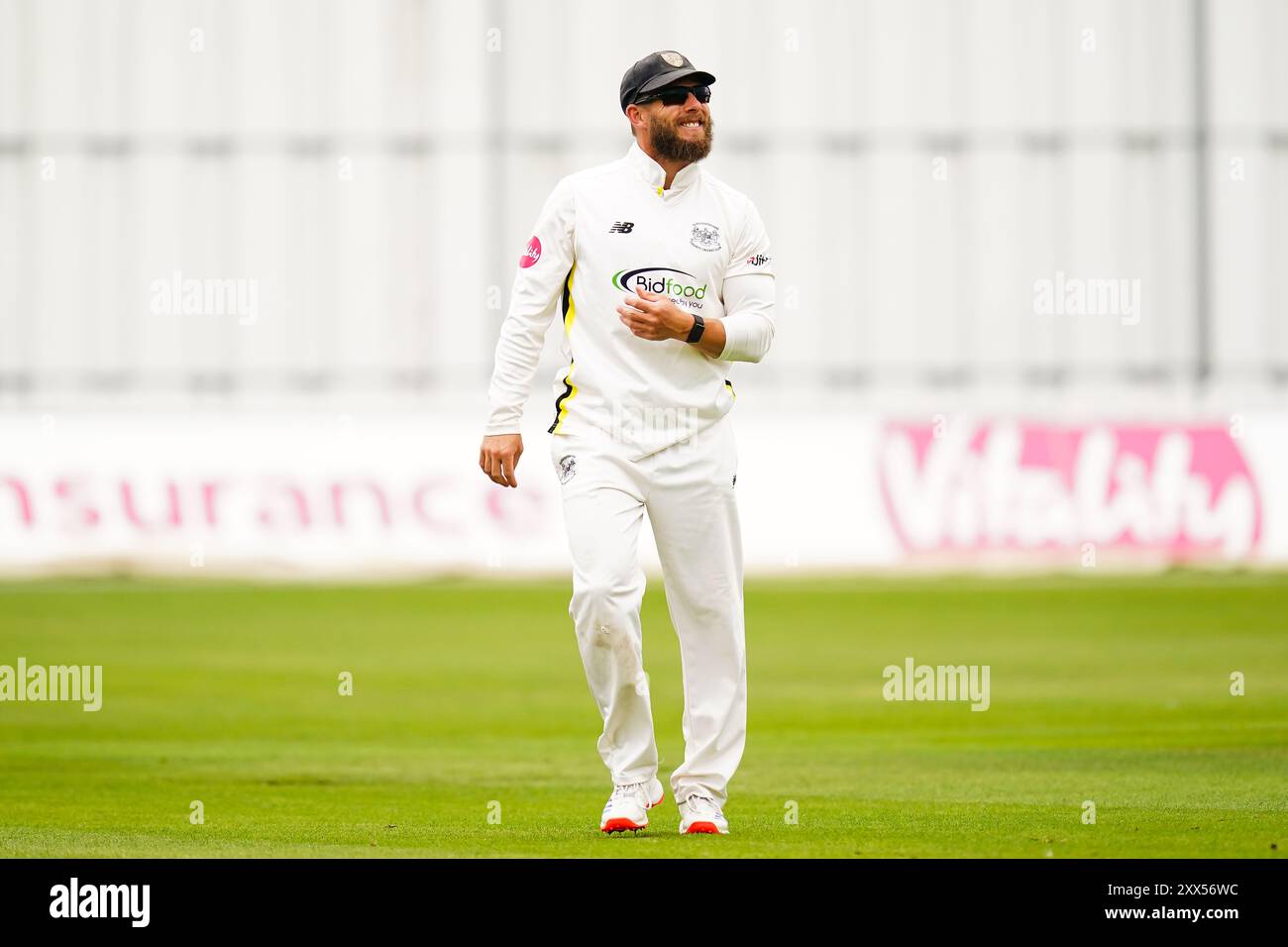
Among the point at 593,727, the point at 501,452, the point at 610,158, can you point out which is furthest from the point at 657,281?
the point at 610,158

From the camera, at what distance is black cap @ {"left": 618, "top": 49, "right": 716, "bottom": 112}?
645cm

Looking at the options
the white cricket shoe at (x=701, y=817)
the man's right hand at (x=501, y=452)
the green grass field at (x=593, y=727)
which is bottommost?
the green grass field at (x=593, y=727)

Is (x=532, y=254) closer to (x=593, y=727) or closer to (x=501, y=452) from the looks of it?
(x=501, y=452)

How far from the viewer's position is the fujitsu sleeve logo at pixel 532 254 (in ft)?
21.5

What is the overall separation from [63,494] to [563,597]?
5.91m

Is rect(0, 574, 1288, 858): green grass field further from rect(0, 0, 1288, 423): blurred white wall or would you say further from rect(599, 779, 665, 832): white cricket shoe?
rect(0, 0, 1288, 423): blurred white wall

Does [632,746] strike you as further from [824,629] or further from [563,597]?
[563,597]

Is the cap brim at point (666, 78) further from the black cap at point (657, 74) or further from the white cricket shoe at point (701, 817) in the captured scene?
the white cricket shoe at point (701, 817)

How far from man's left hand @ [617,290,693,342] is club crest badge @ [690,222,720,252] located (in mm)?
335

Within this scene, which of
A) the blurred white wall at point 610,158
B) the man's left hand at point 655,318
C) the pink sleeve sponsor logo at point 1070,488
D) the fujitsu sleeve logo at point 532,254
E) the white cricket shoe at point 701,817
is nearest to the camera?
the man's left hand at point 655,318

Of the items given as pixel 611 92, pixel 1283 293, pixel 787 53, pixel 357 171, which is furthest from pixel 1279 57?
pixel 357 171

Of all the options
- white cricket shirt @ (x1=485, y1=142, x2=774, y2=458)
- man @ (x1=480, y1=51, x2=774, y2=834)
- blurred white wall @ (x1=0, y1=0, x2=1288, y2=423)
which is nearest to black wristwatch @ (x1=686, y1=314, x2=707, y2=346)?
man @ (x1=480, y1=51, x2=774, y2=834)

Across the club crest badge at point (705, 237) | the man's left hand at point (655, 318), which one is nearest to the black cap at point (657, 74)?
the club crest badge at point (705, 237)

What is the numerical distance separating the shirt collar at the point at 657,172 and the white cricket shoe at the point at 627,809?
6.62 feet
